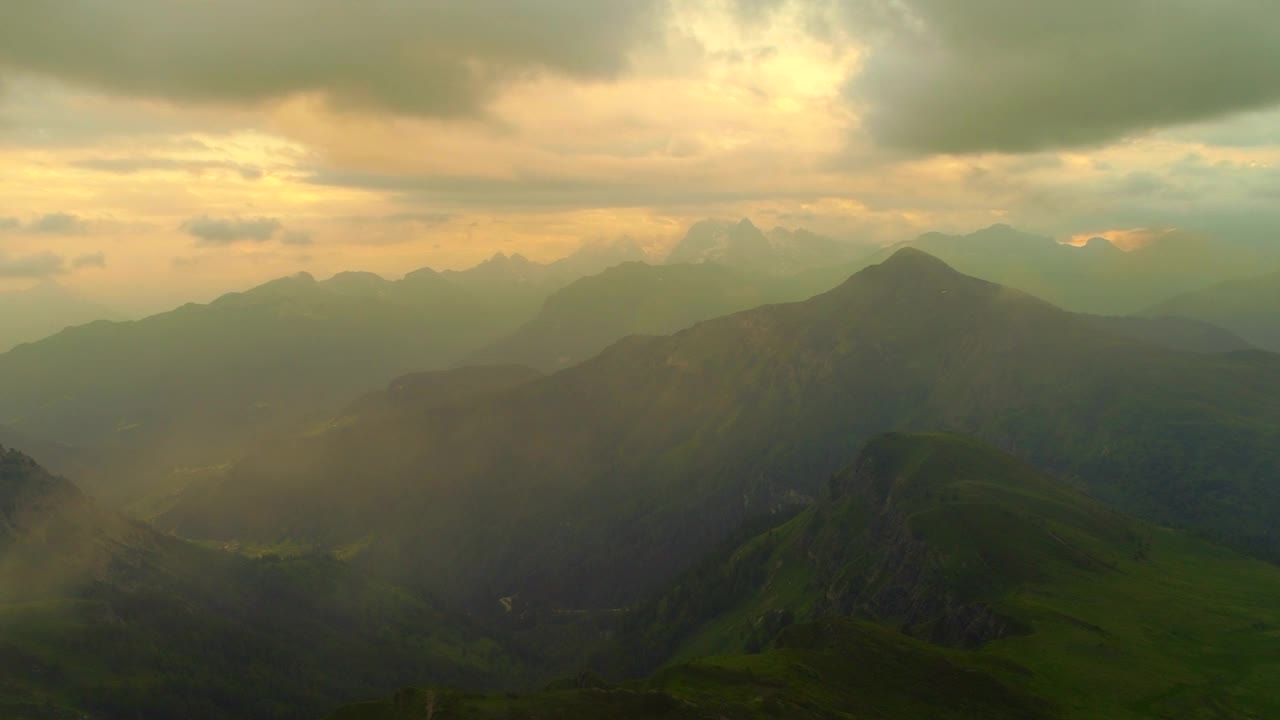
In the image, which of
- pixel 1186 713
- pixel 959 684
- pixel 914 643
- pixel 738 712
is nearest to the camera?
pixel 738 712

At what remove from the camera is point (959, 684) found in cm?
14875

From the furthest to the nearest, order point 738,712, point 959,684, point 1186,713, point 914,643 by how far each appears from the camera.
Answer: point 914,643, point 959,684, point 1186,713, point 738,712

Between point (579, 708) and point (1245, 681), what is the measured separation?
124 metres

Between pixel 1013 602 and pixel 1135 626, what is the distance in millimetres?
24782

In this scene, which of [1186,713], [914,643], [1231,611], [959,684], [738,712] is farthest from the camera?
[1231,611]

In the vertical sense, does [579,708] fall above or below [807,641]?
above

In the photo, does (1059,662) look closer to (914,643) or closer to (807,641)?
(914,643)

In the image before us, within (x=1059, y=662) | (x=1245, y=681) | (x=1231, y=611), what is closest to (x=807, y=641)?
(x=1059, y=662)

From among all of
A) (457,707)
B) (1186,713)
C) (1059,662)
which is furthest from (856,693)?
(457,707)

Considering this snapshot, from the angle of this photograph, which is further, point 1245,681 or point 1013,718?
point 1245,681

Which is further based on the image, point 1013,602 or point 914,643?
point 1013,602

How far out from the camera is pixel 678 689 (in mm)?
144125

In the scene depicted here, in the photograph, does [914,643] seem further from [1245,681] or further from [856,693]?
[1245,681]

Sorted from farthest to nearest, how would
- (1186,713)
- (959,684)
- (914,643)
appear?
1. (914,643)
2. (959,684)
3. (1186,713)
